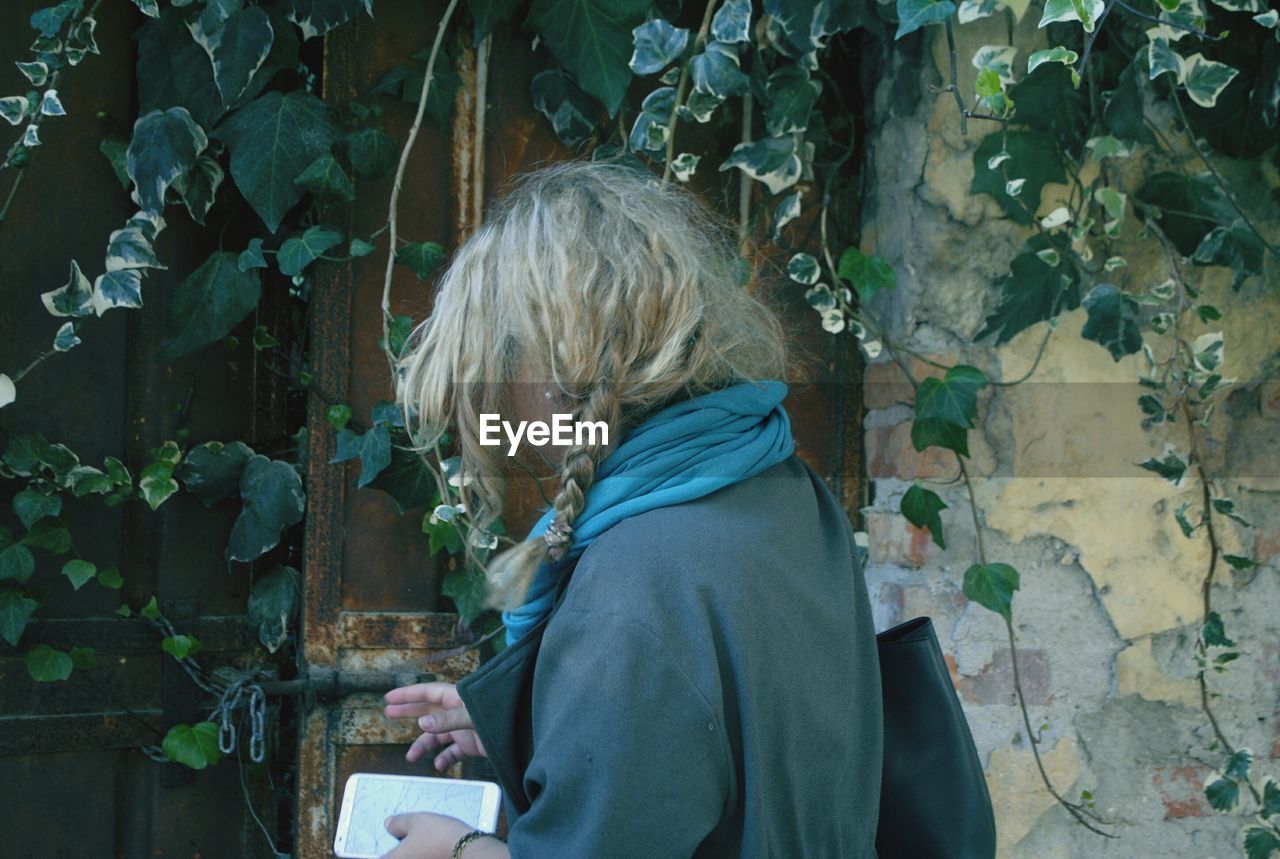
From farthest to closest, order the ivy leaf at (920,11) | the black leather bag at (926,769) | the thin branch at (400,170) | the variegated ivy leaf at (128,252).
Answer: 1. the thin branch at (400,170)
2. the variegated ivy leaf at (128,252)
3. the ivy leaf at (920,11)
4. the black leather bag at (926,769)

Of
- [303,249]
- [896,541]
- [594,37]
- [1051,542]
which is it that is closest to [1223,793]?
[1051,542]

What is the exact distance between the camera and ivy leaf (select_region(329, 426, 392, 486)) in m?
1.81

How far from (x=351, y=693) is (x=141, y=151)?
903mm

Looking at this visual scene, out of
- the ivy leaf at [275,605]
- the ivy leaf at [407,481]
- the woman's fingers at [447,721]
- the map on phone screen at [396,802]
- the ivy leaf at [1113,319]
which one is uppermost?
the ivy leaf at [1113,319]

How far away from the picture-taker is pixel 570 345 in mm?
1103

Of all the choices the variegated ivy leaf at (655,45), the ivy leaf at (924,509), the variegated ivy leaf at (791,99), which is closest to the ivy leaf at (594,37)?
the variegated ivy leaf at (655,45)

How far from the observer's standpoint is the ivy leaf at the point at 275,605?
191cm

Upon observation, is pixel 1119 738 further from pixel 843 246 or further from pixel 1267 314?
pixel 843 246

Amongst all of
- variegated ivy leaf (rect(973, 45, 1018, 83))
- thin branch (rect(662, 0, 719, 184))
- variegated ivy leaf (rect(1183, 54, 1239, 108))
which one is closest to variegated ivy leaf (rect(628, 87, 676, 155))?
thin branch (rect(662, 0, 719, 184))

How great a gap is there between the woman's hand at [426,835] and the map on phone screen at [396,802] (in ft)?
0.87

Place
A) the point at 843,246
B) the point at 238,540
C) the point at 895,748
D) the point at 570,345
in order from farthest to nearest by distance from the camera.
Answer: the point at 843,246, the point at 238,540, the point at 895,748, the point at 570,345

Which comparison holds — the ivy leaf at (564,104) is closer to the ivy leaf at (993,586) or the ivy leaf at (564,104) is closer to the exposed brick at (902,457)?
the exposed brick at (902,457)

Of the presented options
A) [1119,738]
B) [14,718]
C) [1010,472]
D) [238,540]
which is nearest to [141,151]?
[238,540]

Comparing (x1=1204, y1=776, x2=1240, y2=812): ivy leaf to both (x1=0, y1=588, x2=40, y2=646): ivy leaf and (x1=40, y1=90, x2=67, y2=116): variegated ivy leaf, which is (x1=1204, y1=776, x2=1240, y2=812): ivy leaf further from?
(x1=40, y1=90, x2=67, y2=116): variegated ivy leaf
